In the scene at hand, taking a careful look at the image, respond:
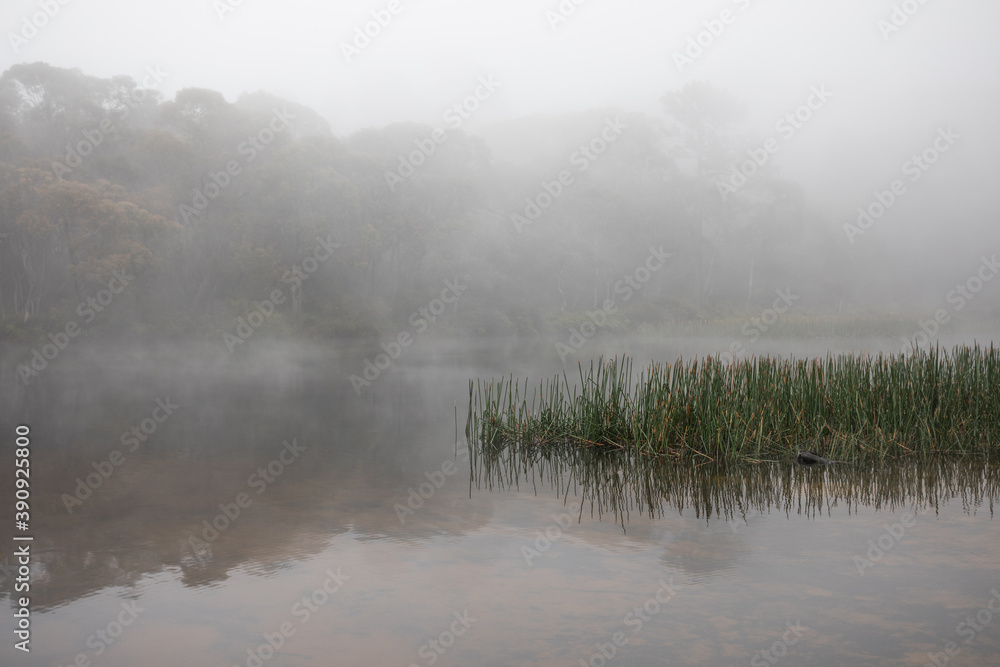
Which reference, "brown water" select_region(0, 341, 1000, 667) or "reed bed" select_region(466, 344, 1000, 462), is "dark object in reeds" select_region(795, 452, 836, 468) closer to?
"reed bed" select_region(466, 344, 1000, 462)

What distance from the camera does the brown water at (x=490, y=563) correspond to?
349cm

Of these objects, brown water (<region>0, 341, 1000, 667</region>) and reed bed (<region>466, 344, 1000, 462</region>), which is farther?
reed bed (<region>466, 344, 1000, 462</region>)

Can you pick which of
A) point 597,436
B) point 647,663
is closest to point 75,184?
point 597,436

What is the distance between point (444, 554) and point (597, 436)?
3.28 meters

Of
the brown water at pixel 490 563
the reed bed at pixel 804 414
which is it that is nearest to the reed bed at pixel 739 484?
the brown water at pixel 490 563

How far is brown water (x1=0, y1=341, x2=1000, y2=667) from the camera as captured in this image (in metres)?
3.49

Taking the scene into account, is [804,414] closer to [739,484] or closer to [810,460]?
[810,460]

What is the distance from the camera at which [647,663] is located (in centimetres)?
333

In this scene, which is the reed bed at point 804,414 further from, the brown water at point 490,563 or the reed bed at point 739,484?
the brown water at point 490,563

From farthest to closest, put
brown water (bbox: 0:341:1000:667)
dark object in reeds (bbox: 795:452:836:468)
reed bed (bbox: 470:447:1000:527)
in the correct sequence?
dark object in reeds (bbox: 795:452:836:468) → reed bed (bbox: 470:447:1000:527) → brown water (bbox: 0:341:1000:667)

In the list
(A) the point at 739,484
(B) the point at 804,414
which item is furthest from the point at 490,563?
(B) the point at 804,414

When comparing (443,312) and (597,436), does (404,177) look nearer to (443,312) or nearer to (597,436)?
(443,312)

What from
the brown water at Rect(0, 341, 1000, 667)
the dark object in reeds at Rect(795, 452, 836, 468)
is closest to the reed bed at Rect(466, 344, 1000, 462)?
the dark object in reeds at Rect(795, 452, 836, 468)

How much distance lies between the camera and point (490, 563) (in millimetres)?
4594
